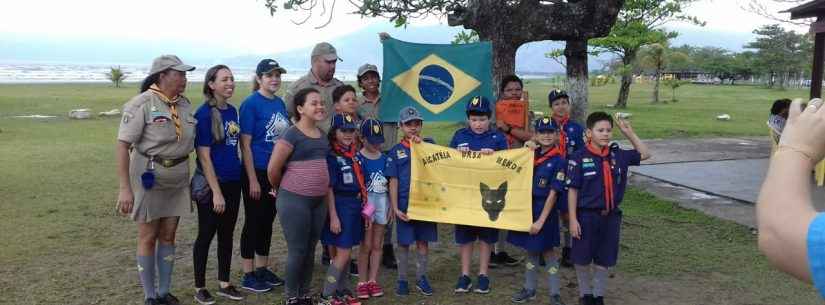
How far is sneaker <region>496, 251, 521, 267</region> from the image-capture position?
18.6 ft

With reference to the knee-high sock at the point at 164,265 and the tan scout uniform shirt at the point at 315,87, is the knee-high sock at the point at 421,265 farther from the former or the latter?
the knee-high sock at the point at 164,265

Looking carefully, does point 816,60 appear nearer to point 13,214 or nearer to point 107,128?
point 13,214

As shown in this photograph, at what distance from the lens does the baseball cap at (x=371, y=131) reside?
15.2 ft

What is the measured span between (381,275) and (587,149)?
2.08 meters

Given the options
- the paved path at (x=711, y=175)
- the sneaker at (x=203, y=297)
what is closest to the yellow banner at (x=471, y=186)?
the sneaker at (x=203, y=297)

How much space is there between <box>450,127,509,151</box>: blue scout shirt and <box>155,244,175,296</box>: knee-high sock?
2.33m

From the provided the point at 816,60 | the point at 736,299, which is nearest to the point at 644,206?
the point at 736,299

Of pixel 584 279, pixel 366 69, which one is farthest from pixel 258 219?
pixel 584 279

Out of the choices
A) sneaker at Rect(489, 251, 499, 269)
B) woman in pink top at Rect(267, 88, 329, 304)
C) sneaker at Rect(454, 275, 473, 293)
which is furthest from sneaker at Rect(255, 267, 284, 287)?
sneaker at Rect(489, 251, 499, 269)

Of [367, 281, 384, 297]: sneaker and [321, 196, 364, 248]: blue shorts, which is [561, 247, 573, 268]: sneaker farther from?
Answer: [321, 196, 364, 248]: blue shorts

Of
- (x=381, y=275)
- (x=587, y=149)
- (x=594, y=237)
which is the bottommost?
(x=381, y=275)

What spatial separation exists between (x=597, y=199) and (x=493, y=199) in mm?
876

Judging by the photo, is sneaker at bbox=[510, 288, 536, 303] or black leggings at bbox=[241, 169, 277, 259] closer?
sneaker at bbox=[510, 288, 536, 303]

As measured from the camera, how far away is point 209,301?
4.63 meters
